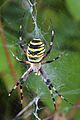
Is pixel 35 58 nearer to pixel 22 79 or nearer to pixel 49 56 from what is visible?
pixel 49 56

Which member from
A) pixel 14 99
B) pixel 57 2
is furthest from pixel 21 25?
pixel 14 99

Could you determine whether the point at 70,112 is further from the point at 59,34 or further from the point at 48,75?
the point at 59,34

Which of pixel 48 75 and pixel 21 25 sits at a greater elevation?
pixel 21 25

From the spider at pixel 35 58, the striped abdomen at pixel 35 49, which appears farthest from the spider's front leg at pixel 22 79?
the striped abdomen at pixel 35 49

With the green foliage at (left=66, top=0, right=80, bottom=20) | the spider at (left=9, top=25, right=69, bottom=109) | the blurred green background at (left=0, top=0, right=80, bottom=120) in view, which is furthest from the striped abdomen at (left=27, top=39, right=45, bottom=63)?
the green foliage at (left=66, top=0, right=80, bottom=20)

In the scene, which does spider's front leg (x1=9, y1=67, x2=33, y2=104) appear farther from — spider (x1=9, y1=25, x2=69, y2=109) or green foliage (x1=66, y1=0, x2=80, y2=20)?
green foliage (x1=66, y1=0, x2=80, y2=20)
